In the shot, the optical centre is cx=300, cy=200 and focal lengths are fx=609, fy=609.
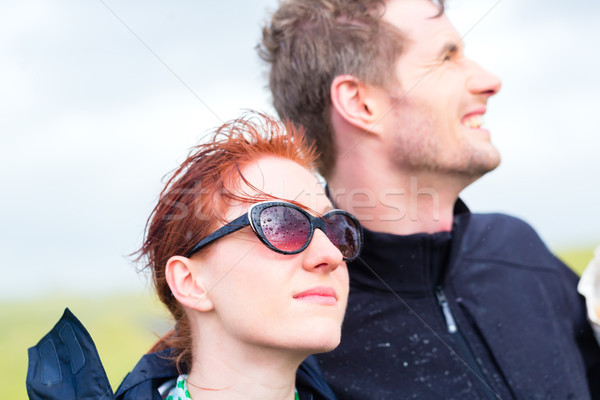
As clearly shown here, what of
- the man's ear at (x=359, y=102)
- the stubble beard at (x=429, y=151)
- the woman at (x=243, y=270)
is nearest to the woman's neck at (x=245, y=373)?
the woman at (x=243, y=270)

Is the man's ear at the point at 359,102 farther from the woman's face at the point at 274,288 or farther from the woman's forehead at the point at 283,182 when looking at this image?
the woman's face at the point at 274,288

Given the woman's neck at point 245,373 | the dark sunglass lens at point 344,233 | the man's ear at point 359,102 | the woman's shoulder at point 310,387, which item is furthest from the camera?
the man's ear at point 359,102

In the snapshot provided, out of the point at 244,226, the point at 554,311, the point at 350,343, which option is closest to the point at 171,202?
the point at 244,226

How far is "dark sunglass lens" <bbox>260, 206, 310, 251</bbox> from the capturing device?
190 cm

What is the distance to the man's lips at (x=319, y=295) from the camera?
6.24 ft

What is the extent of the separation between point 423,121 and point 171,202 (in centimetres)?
139

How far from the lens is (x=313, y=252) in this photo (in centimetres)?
194

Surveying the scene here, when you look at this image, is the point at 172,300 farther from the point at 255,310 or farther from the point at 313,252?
the point at 313,252

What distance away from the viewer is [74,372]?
1853mm

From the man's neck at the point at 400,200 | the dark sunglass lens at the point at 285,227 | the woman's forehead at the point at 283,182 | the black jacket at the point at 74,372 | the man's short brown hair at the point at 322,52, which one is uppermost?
the man's short brown hair at the point at 322,52

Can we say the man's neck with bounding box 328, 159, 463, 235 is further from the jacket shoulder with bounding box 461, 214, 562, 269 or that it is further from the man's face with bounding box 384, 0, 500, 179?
the jacket shoulder with bounding box 461, 214, 562, 269

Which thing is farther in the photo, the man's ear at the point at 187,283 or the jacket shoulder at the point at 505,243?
the jacket shoulder at the point at 505,243

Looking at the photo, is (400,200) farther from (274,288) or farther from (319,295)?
(274,288)

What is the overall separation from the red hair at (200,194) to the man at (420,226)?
742 millimetres
